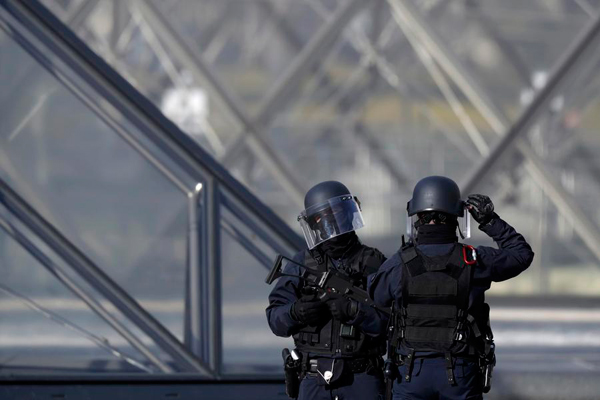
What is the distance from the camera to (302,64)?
10594 millimetres

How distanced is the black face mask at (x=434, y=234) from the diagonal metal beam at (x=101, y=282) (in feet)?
6.84

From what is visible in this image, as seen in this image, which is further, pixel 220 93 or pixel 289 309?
pixel 220 93

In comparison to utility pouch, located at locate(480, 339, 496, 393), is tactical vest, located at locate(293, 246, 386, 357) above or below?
above

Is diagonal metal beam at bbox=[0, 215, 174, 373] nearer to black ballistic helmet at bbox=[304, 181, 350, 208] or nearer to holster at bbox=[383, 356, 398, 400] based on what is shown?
black ballistic helmet at bbox=[304, 181, 350, 208]

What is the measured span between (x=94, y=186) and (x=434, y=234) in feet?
8.20

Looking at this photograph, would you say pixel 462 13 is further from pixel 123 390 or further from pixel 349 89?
pixel 123 390

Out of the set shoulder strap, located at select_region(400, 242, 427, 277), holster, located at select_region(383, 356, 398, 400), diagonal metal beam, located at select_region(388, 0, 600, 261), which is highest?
diagonal metal beam, located at select_region(388, 0, 600, 261)

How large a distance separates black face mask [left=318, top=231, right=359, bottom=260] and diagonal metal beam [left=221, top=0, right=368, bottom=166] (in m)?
6.51

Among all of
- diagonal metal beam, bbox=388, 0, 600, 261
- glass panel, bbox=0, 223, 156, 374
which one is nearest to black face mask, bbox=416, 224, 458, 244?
glass panel, bbox=0, 223, 156, 374

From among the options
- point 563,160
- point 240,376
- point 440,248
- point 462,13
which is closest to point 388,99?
point 462,13

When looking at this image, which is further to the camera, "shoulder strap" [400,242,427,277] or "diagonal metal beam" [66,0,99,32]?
"diagonal metal beam" [66,0,99,32]

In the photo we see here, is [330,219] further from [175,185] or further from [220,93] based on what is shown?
[220,93]

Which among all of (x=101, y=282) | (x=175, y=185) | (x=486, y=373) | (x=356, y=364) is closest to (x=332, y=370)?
(x=356, y=364)

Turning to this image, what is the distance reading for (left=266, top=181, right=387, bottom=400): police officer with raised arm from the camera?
3.96 meters
